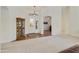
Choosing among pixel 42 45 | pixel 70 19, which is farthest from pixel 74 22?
pixel 42 45

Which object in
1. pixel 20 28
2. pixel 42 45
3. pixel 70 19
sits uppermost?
pixel 70 19

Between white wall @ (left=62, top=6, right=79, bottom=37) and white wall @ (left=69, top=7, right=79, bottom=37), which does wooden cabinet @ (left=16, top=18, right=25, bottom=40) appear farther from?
white wall @ (left=69, top=7, right=79, bottom=37)

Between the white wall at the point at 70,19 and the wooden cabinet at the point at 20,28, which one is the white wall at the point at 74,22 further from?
the wooden cabinet at the point at 20,28

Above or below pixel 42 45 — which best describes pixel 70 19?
above

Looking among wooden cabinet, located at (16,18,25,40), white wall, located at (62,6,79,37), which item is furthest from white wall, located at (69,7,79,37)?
Answer: wooden cabinet, located at (16,18,25,40)

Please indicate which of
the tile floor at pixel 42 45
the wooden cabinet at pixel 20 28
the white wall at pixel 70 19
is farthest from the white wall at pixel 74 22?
the wooden cabinet at pixel 20 28

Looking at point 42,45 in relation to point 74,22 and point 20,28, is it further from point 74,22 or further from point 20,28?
point 74,22

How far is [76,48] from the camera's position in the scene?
6.02 feet
